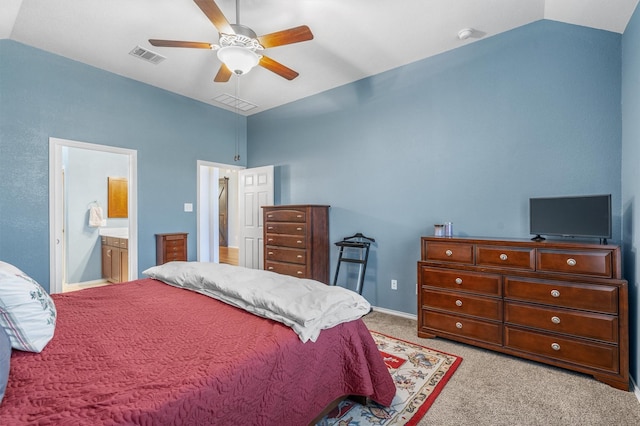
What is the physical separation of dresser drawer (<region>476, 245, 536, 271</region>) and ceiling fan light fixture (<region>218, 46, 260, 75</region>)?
8.27ft

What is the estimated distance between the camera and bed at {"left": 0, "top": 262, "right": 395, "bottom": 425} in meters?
0.93

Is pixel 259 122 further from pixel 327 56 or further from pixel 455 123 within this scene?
pixel 455 123

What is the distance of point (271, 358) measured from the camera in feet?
4.24

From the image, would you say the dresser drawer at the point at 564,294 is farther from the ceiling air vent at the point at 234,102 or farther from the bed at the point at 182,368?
the ceiling air vent at the point at 234,102

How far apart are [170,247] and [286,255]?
1.70 metres

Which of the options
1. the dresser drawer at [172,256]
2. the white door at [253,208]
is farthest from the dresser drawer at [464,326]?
the dresser drawer at [172,256]

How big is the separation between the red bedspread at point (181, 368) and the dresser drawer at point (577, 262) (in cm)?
158

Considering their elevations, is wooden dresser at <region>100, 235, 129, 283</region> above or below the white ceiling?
below

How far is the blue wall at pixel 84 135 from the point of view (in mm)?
3156

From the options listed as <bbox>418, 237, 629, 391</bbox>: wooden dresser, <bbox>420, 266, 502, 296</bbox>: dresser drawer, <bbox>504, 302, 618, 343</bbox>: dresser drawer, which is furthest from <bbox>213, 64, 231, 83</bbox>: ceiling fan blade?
<bbox>504, 302, 618, 343</bbox>: dresser drawer

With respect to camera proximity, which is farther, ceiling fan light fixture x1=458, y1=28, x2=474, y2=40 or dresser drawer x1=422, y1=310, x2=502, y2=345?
ceiling fan light fixture x1=458, y1=28, x2=474, y2=40

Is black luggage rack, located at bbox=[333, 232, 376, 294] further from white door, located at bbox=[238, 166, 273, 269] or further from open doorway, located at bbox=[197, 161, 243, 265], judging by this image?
open doorway, located at bbox=[197, 161, 243, 265]

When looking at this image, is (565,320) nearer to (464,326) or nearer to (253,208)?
(464,326)

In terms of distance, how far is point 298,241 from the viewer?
406 cm
